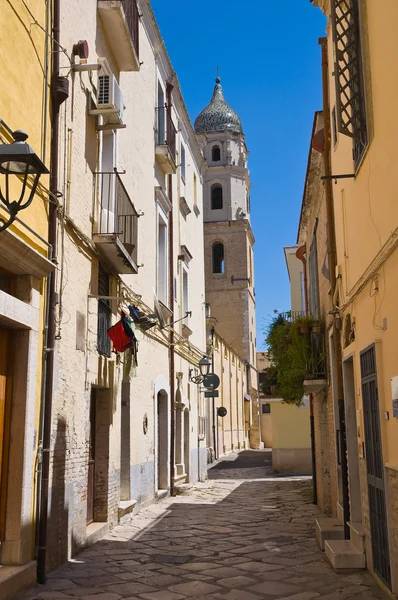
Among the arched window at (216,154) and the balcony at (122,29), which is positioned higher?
the arched window at (216,154)

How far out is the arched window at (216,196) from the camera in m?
44.3

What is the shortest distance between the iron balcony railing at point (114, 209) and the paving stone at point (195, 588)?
477cm

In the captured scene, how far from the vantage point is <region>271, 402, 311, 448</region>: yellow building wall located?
70.9 ft

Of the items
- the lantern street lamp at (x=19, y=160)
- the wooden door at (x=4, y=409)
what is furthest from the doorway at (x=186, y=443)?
the lantern street lamp at (x=19, y=160)

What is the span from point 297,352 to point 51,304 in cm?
520

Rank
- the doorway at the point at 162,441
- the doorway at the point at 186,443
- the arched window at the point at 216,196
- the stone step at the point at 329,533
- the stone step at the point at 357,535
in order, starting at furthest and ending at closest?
the arched window at the point at 216,196
the doorway at the point at 186,443
the doorway at the point at 162,441
the stone step at the point at 329,533
the stone step at the point at 357,535

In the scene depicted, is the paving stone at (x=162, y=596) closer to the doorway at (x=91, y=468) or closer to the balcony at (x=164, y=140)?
the doorway at (x=91, y=468)

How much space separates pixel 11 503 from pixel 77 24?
243 inches

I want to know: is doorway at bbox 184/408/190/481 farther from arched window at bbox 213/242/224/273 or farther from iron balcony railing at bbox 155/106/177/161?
arched window at bbox 213/242/224/273

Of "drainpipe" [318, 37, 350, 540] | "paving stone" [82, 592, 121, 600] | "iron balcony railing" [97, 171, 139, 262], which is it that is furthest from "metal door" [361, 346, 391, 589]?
"iron balcony railing" [97, 171, 139, 262]

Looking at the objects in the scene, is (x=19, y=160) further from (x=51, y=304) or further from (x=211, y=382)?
(x=211, y=382)

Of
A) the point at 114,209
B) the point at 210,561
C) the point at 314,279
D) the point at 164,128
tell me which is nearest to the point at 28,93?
the point at 114,209

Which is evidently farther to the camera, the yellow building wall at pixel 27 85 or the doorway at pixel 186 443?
the doorway at pixel 186 443

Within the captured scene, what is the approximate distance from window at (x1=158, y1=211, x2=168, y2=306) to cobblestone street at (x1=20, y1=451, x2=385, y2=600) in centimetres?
460
